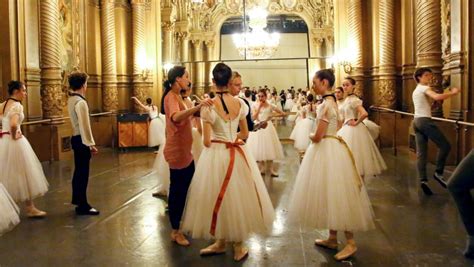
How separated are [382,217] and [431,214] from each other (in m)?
0.57

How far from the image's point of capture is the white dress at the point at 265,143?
8938 mm

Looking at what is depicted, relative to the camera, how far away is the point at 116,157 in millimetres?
12023

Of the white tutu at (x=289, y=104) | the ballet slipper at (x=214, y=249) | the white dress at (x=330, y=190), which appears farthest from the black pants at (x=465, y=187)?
the white tutu at (x=289, y=104)

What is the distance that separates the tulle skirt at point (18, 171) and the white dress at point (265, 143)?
157 inches

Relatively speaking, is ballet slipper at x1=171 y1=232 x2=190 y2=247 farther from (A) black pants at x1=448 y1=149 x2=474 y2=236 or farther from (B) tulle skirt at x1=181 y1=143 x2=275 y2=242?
(A) black pants at x1=448 y1=149 x2=474 y2=236

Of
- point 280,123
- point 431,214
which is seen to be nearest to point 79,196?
point 431,214

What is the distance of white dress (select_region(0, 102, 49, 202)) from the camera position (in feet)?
19.1

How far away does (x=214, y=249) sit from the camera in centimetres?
441

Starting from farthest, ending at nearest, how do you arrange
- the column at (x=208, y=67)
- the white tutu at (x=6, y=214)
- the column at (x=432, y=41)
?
the column at (x=208, y=67) < the column at (x=432, y=41) < the white tutu at (x=6, y=214)

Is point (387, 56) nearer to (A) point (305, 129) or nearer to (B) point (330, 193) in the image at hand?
(A) point (305, 129)

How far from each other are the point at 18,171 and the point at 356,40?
10.7 metres

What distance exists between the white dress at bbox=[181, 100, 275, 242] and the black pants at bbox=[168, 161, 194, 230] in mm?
515

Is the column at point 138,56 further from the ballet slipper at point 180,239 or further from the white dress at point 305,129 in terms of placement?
the ballet slipper at point 180,239

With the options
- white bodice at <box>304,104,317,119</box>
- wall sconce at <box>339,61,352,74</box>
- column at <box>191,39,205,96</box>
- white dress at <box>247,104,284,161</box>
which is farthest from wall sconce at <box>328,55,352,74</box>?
column at <box>191,39,205,96</box>
